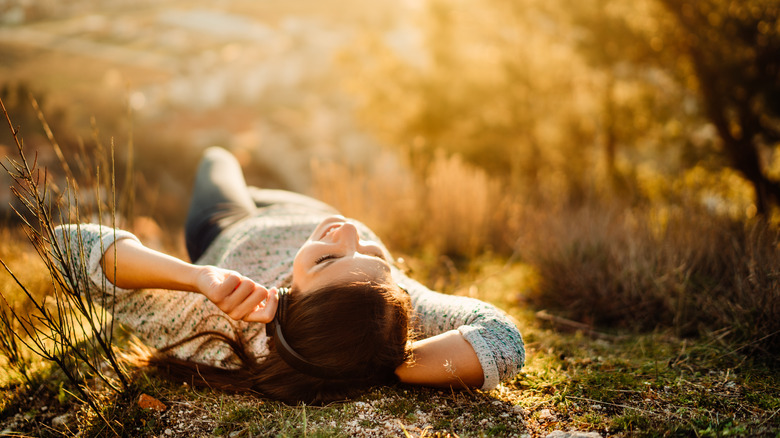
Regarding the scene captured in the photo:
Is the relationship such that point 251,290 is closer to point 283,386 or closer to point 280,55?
point 283,386

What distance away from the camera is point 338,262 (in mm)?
1562

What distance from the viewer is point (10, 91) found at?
3627 millimetres

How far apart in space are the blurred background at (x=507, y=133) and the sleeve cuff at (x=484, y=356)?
4.04ft

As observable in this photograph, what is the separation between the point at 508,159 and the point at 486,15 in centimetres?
273

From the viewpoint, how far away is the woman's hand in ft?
4.81

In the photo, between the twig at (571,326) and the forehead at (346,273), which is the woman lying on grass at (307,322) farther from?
the twig at (571,326)

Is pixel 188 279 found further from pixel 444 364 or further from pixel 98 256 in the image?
pixel 444 364

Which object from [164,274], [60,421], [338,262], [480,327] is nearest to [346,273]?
[338,262]

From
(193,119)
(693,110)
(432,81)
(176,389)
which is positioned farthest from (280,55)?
(176,389)

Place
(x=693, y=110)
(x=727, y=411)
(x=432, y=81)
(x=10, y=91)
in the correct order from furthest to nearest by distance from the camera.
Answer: (x=432, y=81) → (x=693, y=110) → (x=10, y=91) → (x=727, y=411)

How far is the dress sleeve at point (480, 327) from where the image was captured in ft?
5.09

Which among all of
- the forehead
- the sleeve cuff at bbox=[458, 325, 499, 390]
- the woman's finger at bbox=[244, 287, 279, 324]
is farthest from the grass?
the forehead

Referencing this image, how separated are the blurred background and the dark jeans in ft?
1.25

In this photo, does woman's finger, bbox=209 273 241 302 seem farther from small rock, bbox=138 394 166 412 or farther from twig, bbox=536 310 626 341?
twig, bbox=536 310 626 341
